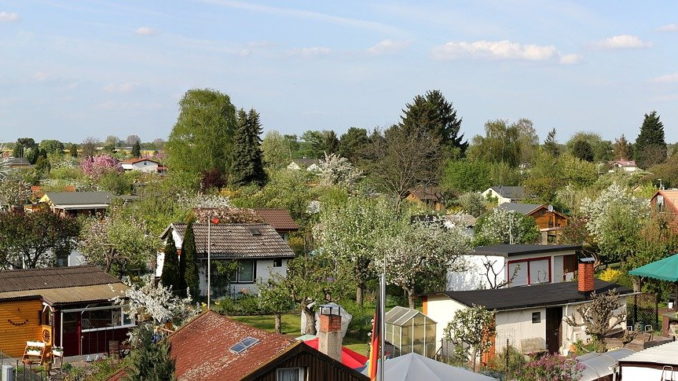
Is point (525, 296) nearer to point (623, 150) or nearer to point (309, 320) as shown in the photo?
point (309, 320)

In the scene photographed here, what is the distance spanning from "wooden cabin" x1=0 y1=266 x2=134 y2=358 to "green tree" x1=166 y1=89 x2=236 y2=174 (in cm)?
5457

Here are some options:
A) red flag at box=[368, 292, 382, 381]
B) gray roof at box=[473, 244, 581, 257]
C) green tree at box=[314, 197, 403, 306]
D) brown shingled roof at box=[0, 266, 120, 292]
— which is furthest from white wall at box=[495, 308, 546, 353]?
brown shingled roof at box=[0, 266, 120, 292]

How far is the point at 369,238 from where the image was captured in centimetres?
4016

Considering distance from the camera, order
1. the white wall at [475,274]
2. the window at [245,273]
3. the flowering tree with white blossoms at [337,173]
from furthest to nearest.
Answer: the flowering tree with white blossoms at [337,173] → the window at [245,273] → the white wall at [475,274]

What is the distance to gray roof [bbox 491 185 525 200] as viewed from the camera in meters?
79.6

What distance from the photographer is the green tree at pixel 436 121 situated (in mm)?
93250

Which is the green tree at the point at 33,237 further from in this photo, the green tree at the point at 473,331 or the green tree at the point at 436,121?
the green tree at the point at 436,121

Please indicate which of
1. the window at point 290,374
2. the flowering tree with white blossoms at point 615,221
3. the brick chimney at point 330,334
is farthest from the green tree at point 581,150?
the window at point 290,374

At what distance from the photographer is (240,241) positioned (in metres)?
41.8

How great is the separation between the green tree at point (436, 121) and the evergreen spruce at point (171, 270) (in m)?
52.7

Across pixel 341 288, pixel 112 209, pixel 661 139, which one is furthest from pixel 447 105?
pixel 341 288

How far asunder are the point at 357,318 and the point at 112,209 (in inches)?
943

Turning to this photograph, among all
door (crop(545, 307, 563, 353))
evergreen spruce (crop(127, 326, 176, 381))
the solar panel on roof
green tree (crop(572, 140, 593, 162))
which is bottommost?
door (crop(545, 307, 563, 353))

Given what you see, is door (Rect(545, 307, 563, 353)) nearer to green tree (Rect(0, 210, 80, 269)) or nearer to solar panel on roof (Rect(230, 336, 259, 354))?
solar panel on roof (Rect(230, 336, 259, 354))
